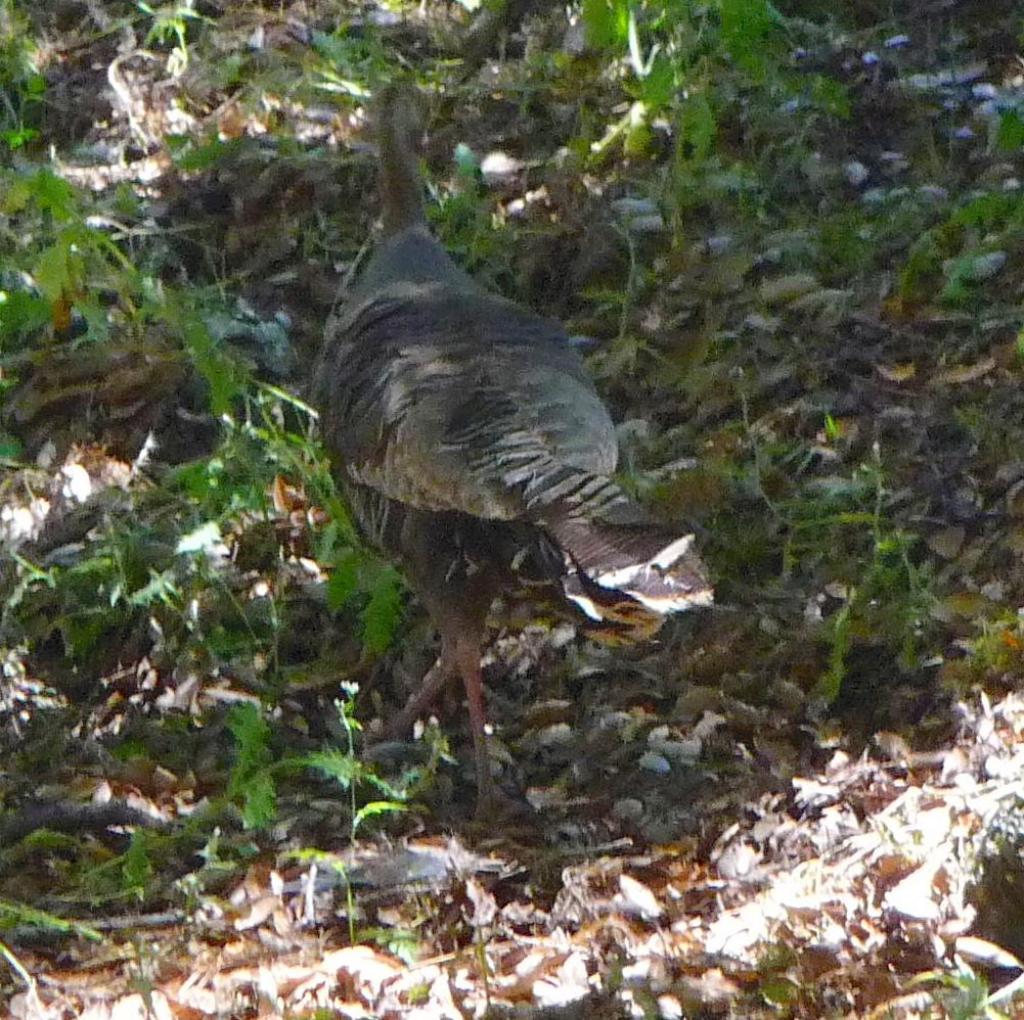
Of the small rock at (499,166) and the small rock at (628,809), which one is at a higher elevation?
the small rock at (499,166)

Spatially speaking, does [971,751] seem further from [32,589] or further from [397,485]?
[32,589]

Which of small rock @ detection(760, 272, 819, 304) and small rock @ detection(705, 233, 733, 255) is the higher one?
small rock @ detection(705, 233, 733, 255)

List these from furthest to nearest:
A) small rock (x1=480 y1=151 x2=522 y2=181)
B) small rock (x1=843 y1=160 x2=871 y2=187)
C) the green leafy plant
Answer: the green leafy plant < small rock (x1=480 y1=151 x2=522 y2=181) < small rock (x1=843 y1=160 x2=871 y2=187)

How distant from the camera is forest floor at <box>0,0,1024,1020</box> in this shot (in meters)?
3.70

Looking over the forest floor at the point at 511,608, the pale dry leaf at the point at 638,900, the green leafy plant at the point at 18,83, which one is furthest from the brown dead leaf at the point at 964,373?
the green leafy plant at the point at 18,83

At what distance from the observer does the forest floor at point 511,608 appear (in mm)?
3695

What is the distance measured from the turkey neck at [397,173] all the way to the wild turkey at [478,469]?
662mm

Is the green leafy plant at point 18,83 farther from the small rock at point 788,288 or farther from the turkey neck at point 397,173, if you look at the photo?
the small rock at point 788,288

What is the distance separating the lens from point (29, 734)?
488cm

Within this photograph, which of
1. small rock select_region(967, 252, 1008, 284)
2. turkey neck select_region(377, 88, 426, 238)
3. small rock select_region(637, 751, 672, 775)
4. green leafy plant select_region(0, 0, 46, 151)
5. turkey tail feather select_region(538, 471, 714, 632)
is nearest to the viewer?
turkey tail feather select_region(538, 471, 714, 632)

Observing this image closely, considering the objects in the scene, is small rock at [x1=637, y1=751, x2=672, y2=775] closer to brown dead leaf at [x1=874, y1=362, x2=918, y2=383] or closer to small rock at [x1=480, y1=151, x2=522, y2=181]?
brown dead leaf at [x1=874, y1=362, x2=918, y2=383]

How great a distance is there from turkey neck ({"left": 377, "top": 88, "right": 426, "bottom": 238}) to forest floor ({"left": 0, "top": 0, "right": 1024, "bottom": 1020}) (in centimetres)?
A: 47

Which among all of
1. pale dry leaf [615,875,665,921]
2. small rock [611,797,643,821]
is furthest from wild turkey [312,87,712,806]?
pale dry leaf [615,875,665,921]

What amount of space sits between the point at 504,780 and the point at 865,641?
104 centimetres
